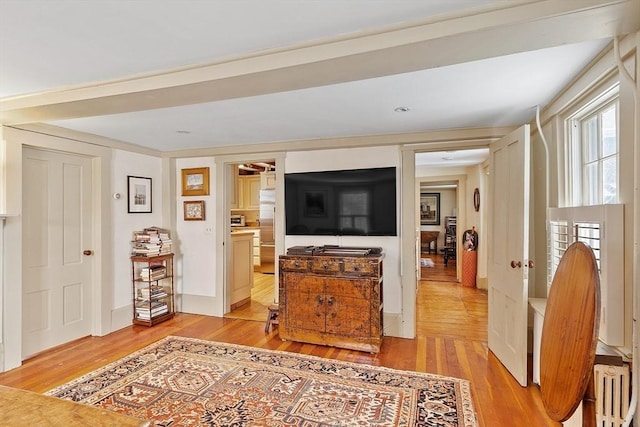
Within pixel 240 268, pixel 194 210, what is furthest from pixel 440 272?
pixel 194 210

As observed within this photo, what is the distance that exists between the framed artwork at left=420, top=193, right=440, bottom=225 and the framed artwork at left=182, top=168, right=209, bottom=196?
8.21 meters

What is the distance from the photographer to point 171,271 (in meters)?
4.38

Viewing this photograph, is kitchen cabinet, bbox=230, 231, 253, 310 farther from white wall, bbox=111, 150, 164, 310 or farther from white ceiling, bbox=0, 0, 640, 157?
white ceiling, bbox=0, 0, 640, 157

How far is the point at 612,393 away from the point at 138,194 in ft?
15.5

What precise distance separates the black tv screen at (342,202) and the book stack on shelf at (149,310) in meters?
1.89

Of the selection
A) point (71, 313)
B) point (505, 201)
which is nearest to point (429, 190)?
point (505, 201)

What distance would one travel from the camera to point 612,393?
5.09 ft

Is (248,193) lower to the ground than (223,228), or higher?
higher

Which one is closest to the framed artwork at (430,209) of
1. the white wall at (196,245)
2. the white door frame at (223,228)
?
the white door frame at (223,228)

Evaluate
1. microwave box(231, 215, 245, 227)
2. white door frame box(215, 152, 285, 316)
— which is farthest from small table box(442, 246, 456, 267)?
white door frame box(215, 152, 285, 316)

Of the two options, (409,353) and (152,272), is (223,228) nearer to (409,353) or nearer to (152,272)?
(152,272)

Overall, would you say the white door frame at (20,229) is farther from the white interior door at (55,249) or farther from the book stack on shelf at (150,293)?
the book stack on shelf at (150,293)

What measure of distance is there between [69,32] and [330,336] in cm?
299

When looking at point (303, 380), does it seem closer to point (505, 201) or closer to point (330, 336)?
point (330, 336)
